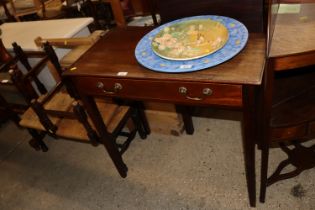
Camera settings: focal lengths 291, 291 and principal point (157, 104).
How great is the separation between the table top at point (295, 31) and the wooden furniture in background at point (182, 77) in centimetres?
5

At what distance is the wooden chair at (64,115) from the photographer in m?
1.51

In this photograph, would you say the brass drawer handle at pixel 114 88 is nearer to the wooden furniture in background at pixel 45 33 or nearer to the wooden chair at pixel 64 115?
the wooden chair at pixel 64 115

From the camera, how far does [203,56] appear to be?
982 millimetres

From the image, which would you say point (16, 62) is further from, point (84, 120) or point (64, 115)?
point (84, 120)

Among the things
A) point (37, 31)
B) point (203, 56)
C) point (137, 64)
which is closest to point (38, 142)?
point (37, 31)

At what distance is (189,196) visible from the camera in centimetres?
146

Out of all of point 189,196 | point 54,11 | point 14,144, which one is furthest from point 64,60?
point 54,11

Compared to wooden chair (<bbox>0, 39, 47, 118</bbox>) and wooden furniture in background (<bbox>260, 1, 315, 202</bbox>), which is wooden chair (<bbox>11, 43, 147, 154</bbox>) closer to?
wooden chair (<bbox>0, 39, 47, 118</bbox>)

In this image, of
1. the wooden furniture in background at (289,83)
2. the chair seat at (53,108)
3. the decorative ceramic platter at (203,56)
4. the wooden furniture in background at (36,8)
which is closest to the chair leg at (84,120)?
the chair seat at (53,108)

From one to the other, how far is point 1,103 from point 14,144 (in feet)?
1.02

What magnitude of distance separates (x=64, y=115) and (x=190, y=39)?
0.80 m

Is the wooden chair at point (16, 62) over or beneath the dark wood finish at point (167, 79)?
beneath

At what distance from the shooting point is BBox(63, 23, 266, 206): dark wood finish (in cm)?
92

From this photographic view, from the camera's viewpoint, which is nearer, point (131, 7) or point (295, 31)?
point (295, 31)
